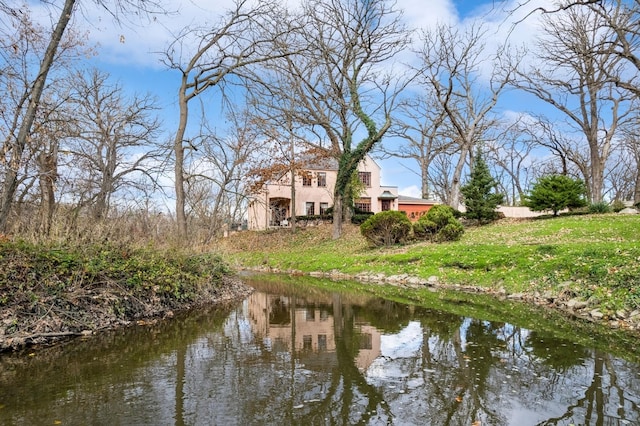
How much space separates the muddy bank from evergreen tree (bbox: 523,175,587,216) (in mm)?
22009

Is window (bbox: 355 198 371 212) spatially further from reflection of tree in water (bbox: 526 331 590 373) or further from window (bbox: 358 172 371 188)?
reflection of tree in water (bbox: 526 331 590 373)

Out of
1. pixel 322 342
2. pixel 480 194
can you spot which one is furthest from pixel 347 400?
pixel 480 194

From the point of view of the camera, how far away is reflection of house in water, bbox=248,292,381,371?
239 inches

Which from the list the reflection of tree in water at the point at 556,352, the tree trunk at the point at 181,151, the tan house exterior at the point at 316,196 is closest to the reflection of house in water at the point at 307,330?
the reflection of tree in water at the point at 556,352

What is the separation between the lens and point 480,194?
2486cm

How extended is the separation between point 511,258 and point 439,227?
760 centimetres

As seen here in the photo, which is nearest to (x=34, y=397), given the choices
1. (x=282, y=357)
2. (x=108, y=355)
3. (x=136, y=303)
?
(x=108, y=355)

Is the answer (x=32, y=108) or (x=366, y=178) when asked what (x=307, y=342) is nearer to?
(x=32, y=108)

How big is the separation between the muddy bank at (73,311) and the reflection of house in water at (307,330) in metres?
2.17

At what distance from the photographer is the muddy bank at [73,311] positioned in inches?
255

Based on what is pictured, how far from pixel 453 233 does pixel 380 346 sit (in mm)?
14735

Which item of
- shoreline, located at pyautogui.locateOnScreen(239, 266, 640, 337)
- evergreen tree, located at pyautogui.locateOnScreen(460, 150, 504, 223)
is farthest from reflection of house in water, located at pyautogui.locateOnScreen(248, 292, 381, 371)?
evergreen tree, located at pyautogui.locateOnScreen(460, 150, 504, 223)

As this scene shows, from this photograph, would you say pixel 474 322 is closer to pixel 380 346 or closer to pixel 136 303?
pixel 380 346

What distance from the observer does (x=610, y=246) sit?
11672mm
